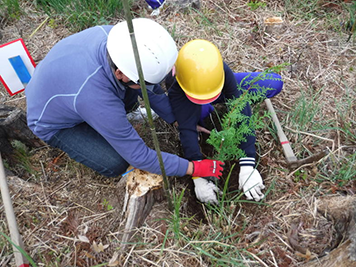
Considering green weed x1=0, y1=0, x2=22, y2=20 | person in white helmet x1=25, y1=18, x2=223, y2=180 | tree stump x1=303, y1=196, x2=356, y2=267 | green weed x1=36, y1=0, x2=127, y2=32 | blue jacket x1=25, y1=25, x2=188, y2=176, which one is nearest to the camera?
tree stump x1=303, y1=196, x2=356, y2=267

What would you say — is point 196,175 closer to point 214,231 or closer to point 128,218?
point 214,231

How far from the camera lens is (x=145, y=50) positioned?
4.74ft

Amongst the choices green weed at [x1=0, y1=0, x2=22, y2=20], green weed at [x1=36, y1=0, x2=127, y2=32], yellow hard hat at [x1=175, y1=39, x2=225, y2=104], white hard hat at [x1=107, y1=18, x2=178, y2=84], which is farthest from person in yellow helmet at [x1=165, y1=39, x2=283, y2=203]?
green weed at [x1=0, y1=0, x2=22, y2=20]

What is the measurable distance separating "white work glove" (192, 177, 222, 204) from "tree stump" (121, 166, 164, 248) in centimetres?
29

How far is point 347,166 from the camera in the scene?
1992mm

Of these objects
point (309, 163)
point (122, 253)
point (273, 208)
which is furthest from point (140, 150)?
point (309, 163)

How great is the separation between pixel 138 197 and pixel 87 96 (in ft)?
2.20

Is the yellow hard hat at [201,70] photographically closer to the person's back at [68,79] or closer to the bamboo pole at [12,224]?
the person's back at [68,79]

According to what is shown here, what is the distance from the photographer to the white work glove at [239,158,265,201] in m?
1.99

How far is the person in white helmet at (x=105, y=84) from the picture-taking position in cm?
148

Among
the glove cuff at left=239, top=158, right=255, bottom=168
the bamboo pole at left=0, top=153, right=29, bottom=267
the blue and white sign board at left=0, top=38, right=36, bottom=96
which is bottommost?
the glove cuff at left=239, top=158, right=255, bottom=168

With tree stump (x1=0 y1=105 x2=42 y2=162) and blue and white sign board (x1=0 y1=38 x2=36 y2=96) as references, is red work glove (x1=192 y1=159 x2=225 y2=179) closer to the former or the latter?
tree stump (x1=0 y1=105 x2=42 y2=162)

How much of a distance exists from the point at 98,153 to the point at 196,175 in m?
0.72

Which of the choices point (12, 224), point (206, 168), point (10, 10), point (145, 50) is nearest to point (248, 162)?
point (206, 168)
